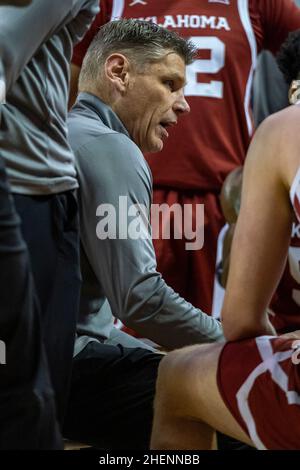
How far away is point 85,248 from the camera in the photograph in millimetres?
2148

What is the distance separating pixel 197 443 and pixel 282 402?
0.22 m

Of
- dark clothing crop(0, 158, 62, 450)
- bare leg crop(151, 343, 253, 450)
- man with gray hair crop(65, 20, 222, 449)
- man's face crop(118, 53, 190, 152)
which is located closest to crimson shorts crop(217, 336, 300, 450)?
bare leg crop(151, 343, 253, 450)

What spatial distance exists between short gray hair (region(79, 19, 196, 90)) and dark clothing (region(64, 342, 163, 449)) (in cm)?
69

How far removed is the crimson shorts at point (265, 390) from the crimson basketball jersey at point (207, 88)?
1.73m

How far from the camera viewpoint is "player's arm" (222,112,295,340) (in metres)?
A: 1.70

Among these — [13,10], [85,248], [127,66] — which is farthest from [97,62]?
[13,10]

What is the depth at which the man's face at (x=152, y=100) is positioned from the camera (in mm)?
2357

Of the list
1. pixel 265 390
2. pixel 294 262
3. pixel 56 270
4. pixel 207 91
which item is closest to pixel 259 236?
pixel 265 390

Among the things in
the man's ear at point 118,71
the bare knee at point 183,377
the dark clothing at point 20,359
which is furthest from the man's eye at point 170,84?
the dark clothing at point 20,359

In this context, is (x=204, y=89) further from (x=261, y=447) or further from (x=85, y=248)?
(x=261, y=447)

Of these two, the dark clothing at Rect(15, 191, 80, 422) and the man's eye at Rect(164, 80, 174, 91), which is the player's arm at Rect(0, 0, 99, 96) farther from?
the man's eye at Rect(164, 80, 174, 91)

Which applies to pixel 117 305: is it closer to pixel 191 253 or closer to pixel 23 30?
pixel 23 30

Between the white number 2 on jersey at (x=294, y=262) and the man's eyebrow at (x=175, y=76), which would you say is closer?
the man's eyebrow at (x=175, y=76)
